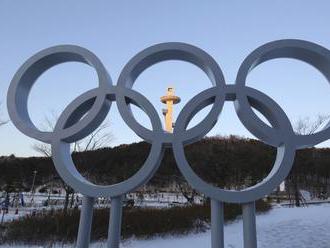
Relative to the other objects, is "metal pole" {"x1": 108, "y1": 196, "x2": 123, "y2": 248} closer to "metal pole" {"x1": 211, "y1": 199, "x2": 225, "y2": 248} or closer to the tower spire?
"metal pole" {"x1": 211, "y1": 199, "x2": 225, "y2": 248}

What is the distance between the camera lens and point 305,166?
34.8m

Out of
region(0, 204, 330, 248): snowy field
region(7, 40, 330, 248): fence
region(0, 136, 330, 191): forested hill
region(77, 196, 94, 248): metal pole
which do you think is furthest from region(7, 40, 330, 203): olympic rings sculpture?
region(0, 136, 330, 191): forested hill

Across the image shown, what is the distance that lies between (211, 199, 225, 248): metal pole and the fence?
0.02 meters

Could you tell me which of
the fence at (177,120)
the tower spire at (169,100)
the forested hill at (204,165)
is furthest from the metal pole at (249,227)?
the forested hill at (204,165)

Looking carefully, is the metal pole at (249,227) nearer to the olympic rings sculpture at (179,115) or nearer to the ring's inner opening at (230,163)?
the olympic rings sculpture at (179,115)

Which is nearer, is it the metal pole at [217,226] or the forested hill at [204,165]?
the metal pole at [217,226]

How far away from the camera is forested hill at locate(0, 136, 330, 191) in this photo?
28.8 meters

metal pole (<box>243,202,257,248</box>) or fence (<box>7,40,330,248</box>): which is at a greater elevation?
fence (<box>7,40,330,248</box>)

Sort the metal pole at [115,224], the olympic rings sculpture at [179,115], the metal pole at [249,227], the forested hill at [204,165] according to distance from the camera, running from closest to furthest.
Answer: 1. the metal pole at [249,227]
2. the olympic rings sculpture at [179,115]
3. the metal pole at [115,224]
4. the forested hill at [204,165]

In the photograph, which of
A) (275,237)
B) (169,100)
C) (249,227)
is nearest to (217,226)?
(249,227)

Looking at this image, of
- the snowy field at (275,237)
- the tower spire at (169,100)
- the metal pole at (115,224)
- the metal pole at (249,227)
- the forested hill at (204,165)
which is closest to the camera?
the metal pole at (249,227)

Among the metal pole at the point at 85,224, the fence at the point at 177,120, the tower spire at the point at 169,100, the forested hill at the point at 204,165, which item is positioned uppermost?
the tower spire at the point at 169,100

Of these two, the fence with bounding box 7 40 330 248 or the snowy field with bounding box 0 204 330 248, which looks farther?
the snowy field with bounding box 0 204 330 248

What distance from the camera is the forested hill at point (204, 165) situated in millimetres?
28828
